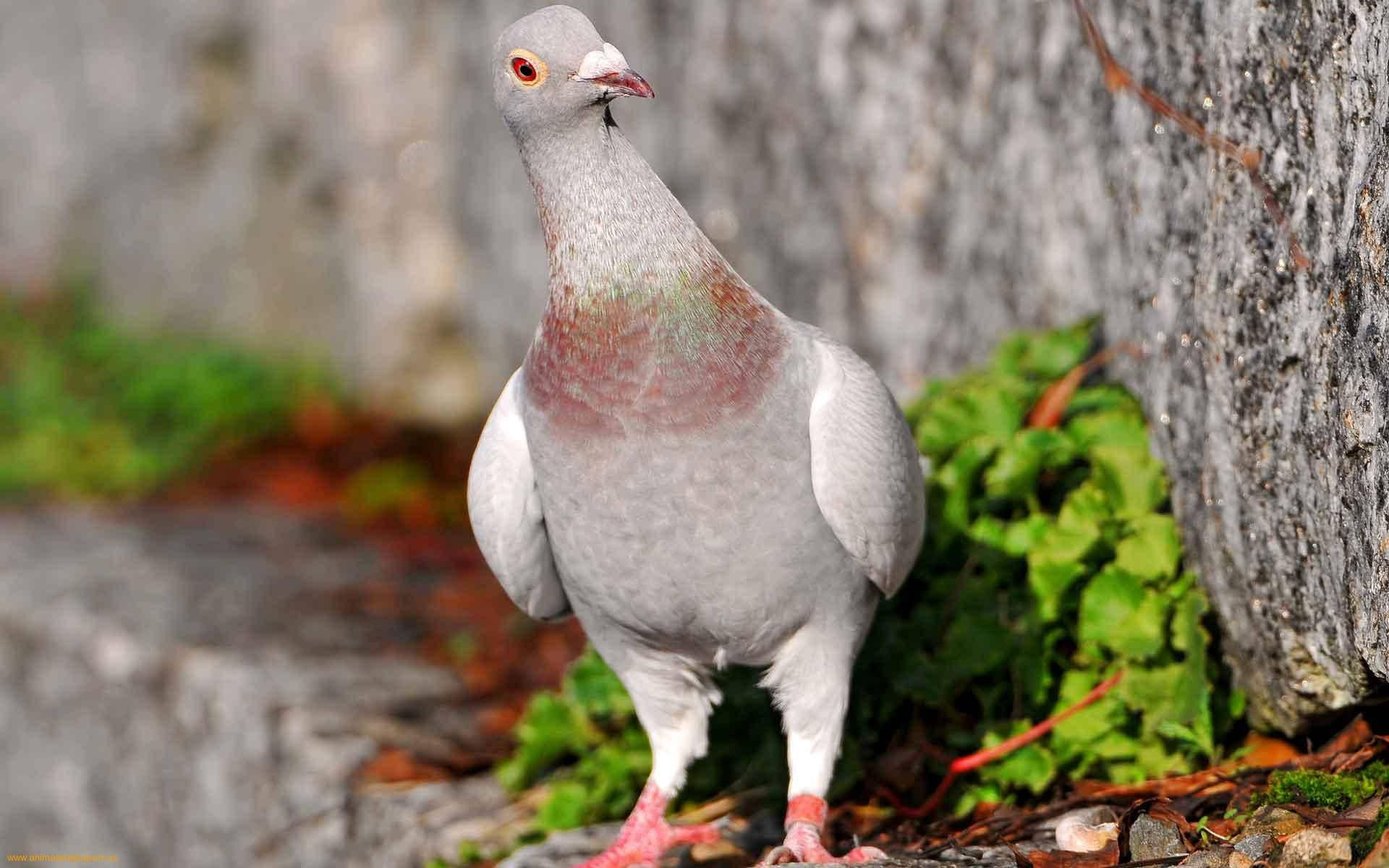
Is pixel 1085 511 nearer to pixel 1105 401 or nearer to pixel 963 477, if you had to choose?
pixel 963 477

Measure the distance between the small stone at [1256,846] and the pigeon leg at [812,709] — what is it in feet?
3.04

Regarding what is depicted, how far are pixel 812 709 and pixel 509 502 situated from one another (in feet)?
2.82

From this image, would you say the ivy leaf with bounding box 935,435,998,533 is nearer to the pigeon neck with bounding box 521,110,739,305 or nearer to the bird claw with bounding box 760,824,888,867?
the bird claw with bounding box 760,824,888,867

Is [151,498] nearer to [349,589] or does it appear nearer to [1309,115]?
[349,589]

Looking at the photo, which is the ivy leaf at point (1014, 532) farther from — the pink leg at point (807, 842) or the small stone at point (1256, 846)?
the small stone at point (1256, 846)

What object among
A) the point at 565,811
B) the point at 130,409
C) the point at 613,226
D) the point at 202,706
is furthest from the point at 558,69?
the point at 130,409

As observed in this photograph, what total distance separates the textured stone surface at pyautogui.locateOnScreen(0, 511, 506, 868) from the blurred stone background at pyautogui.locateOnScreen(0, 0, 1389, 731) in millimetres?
2038

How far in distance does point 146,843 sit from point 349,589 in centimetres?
131

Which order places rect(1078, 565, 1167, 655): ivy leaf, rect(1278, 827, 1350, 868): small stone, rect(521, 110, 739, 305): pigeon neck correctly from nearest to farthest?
rect(1278, 827, 1350, 868): small stone, rect(521, 110, 739, 305): pigeon neck, rect(1078, 565, 1167, 655): ivy leaf

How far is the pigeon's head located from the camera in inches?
116

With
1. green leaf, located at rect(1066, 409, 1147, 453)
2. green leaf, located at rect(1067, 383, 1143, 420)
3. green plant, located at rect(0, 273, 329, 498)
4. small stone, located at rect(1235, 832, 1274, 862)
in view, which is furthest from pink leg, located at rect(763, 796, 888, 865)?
green plant, located at rect(0, 273, 329, 498)

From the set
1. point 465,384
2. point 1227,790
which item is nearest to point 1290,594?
point 1227,790

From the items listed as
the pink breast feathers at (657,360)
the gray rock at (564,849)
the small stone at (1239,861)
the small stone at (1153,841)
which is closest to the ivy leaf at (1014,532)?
the small stone at (1153,841)

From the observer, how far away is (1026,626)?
3629mm
